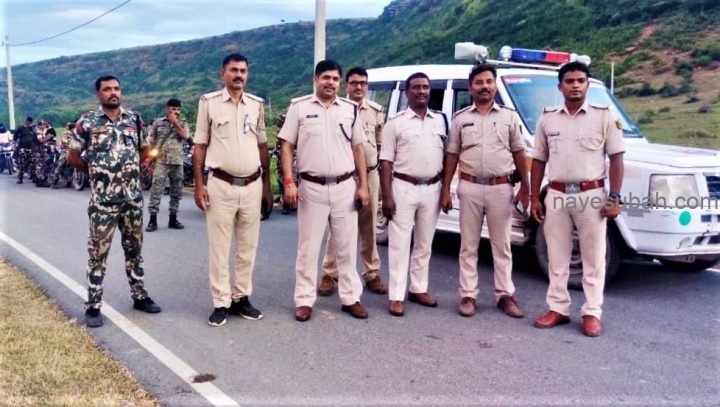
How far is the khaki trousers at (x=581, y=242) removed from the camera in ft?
16.6

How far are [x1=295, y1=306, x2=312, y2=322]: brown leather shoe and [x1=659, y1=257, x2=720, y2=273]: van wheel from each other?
3512 millimetres

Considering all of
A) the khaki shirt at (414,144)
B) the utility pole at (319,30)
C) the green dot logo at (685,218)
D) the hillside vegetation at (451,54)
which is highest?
the hillside vegetation at (451,54)

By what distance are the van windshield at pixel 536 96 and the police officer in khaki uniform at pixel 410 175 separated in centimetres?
133

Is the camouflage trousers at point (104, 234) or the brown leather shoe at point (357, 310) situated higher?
the camouflage trousers at point (104, 234)

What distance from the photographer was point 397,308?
553 centimetres

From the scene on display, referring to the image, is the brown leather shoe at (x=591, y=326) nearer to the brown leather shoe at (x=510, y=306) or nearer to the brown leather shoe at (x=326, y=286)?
the brown leather shoe at (x=510, y=306)

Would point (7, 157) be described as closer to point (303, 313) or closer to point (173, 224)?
point (173, 224)

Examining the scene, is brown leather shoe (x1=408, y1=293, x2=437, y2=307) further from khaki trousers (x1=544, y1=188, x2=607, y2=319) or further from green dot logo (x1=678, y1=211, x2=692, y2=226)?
green dot logo (x1=678, y1=211, x2=692, y2=226)

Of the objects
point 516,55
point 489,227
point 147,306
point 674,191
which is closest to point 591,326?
point 489,227

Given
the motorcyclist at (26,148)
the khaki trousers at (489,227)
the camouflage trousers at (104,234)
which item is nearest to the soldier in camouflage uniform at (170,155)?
the camouflage trousers at (104,234)

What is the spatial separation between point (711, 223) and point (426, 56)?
3770 cm

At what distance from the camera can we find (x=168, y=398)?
3.95 metres

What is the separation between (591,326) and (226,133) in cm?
302

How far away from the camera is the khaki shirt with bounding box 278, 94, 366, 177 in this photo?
17.3 feet
